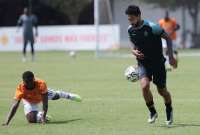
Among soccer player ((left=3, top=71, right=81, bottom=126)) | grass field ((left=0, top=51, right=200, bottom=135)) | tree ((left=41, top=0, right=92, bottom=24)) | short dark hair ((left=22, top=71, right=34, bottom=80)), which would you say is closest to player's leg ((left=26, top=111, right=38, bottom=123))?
soccer player ((left=3, top=71, right=81, bottom=126))

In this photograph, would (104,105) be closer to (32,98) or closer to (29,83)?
(32,98)

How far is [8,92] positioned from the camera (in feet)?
66.4

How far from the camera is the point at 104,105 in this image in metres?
16.9

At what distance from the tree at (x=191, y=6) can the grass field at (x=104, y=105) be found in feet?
84.1

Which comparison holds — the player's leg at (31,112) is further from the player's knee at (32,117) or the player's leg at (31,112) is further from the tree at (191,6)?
the tree at (191,6)

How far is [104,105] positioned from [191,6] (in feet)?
126

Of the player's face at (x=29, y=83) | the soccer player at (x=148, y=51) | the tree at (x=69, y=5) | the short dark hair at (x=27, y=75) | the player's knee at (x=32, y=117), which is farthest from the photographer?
the tree at (x=69, y=5)

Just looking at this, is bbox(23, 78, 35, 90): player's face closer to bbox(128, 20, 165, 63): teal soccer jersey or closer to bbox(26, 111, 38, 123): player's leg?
bbox(26, 111, 38, 123): player's leg

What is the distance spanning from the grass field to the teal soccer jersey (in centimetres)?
119

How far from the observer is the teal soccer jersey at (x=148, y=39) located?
43.5 ft

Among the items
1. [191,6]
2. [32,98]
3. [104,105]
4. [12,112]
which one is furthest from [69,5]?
[12,112]

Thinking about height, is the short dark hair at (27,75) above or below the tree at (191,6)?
below

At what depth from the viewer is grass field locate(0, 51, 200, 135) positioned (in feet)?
42.9

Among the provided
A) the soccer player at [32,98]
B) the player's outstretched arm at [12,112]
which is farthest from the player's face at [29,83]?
the player's outstretched arm at [12,112]
